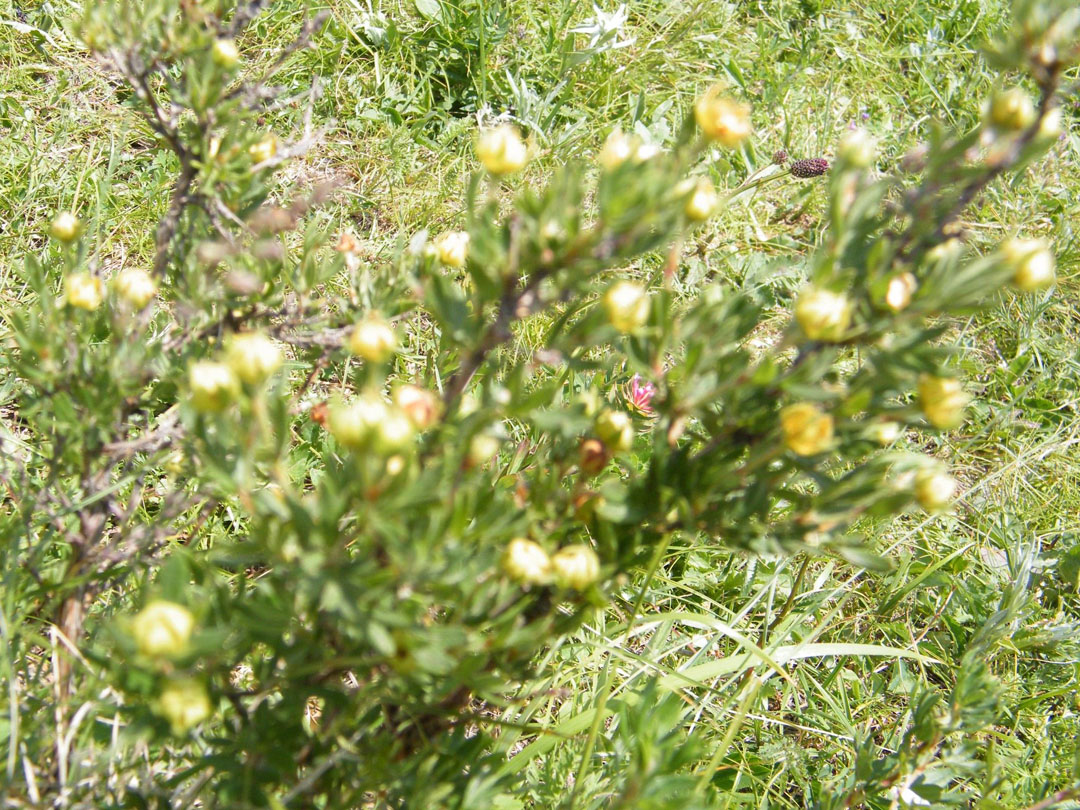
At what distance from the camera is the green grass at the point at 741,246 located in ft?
5.71

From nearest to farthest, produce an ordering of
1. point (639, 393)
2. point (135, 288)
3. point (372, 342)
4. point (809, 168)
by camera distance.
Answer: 1. point (372, 342)
2. point (135, 288)
3. point (639, 393)
4. point (809, 168)

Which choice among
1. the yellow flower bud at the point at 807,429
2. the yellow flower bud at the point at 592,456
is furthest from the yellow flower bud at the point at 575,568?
the yellow flower bud at the point at 807,429

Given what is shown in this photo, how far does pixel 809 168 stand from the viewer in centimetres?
267

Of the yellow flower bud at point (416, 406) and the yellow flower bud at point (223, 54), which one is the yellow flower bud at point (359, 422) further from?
the yellow flower bud at point (223, 54)

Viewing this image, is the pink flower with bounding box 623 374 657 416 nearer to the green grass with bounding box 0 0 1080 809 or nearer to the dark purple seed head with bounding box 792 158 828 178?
the green grass with bounding box 0 0 1080 809

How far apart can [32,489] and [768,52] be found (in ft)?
8.44

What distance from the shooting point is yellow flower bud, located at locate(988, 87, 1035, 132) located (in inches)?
37.0

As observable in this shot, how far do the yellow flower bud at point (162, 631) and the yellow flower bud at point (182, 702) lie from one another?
0.06 m

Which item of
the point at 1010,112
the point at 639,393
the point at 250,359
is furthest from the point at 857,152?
the point at 639,393

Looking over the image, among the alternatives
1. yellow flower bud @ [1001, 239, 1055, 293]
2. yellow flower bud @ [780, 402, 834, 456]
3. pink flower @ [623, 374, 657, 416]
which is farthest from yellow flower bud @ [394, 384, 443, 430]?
pink flower @ [623, 374, 657, 416]

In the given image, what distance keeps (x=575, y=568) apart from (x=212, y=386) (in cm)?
41

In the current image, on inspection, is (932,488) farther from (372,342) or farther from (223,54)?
(223,54)

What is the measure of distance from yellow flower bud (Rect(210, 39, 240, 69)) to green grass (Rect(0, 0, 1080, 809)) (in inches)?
34.4

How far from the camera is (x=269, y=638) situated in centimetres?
96
